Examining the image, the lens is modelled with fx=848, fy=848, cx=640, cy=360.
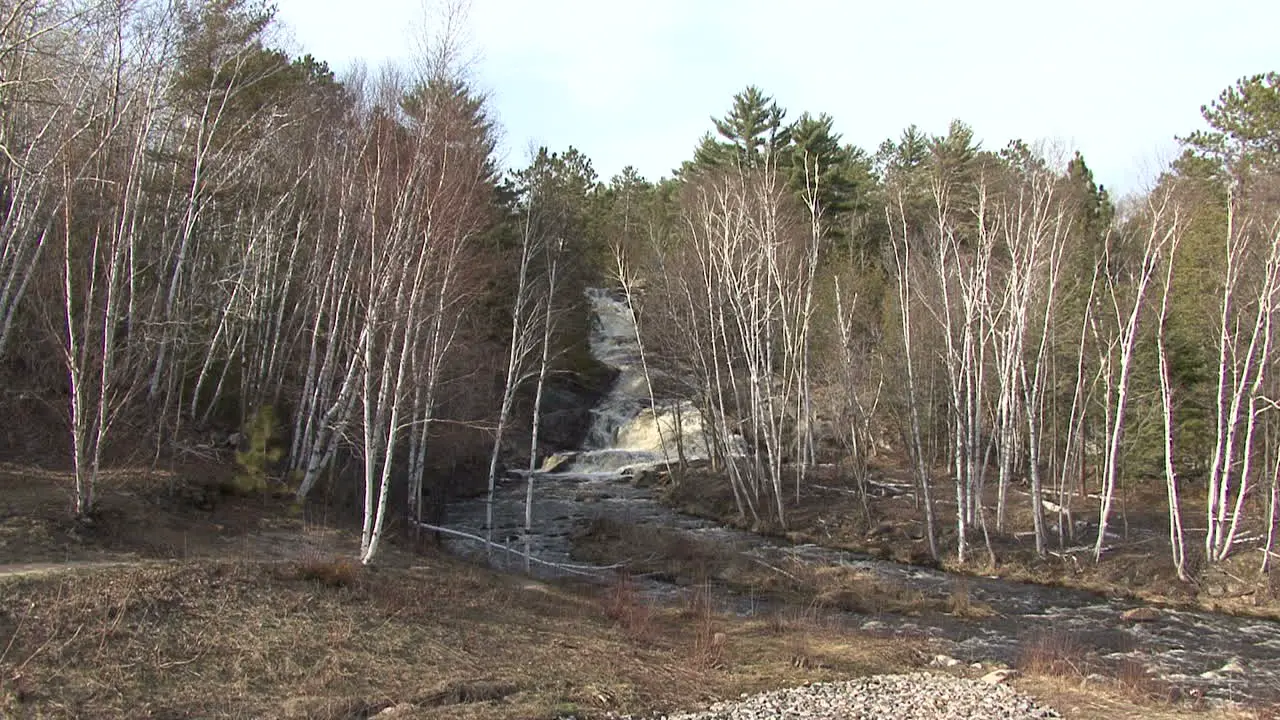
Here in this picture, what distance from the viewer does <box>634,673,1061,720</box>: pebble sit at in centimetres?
809

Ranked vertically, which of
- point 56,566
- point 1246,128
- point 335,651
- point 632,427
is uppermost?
point 1246,128

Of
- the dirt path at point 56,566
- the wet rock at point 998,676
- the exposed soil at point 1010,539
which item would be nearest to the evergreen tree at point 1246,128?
the exposed soil at point 1010,539

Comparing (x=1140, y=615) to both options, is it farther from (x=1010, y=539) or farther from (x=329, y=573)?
(x=329, y=573)

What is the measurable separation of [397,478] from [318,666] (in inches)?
596

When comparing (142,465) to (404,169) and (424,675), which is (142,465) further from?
(424,675)

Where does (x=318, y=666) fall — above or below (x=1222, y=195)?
below

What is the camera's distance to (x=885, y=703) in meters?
8.62

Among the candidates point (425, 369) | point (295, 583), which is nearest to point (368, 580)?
point (295, 583)

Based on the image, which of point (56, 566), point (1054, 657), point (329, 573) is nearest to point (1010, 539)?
point (1054, 657)

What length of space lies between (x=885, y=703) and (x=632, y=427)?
94.3ft

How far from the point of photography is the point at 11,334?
57.5 feet

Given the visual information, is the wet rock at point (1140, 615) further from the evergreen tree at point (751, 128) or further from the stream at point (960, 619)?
the evergreen tree at point (751, 128)

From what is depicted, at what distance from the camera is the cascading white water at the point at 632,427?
34500 mm

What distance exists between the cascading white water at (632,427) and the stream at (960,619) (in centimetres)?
221
